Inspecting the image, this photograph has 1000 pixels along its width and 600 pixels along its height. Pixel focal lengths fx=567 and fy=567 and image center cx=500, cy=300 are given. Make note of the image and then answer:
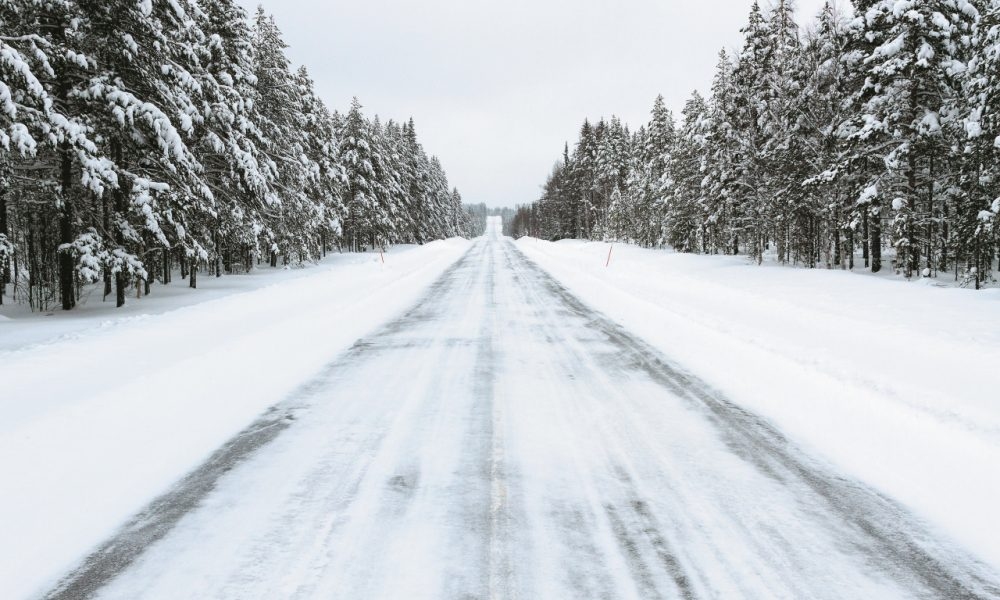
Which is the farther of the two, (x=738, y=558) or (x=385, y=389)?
(x=385, y=389)

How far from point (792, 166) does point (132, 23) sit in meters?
23.1

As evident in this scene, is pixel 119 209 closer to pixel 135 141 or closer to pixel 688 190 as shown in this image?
pixel 135 141

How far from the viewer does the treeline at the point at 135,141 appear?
441 inches

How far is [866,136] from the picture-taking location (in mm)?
19156

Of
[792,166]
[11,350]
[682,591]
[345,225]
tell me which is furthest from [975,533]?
[345,225]

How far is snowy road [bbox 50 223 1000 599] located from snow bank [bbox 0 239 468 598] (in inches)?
11.0

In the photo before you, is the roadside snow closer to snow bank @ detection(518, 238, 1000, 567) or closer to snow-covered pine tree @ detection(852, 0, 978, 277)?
snow bank @ detection(518, 238, 1000, 567)

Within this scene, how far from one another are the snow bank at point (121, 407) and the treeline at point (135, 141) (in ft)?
10.4

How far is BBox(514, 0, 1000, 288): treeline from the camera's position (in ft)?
55.0

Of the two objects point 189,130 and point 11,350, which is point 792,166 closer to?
point 189,130

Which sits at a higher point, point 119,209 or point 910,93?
point 910,93

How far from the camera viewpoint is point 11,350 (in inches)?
339

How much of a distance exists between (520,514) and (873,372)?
5215 millimetres

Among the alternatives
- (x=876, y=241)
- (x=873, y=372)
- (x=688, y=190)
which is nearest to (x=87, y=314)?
(x=873, y=372)
